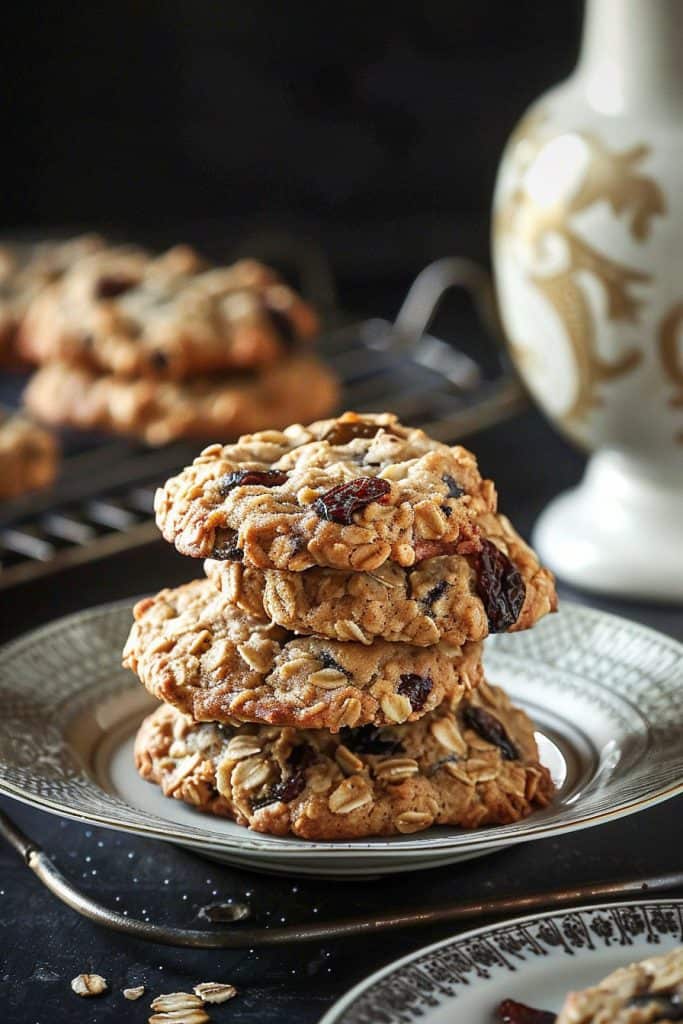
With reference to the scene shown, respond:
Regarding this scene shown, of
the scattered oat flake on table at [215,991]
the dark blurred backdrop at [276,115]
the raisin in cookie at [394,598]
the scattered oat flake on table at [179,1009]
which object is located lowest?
the scattered oat flake on table at [215,991]

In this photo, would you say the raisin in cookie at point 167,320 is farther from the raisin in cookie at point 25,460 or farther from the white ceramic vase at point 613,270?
the white ceramic vase at point 613,270

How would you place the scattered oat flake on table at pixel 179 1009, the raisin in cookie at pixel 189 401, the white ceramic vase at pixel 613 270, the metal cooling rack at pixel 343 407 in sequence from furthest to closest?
the raisin in cookie at pixel 189 401 → the metal cooling rack at pixel 343 407 → the white ceramic vase at pixel 613 270 → the scattered oat flake on table at pixel 179 1009

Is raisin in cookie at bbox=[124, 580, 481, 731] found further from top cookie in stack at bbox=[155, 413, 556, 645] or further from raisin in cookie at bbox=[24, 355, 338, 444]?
raisin in cookie at bbox=[24, 355, 338, 444]

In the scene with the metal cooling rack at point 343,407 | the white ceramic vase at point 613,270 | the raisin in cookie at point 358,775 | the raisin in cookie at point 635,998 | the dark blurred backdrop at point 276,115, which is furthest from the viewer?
the dark blurred backdrop at point 276,115

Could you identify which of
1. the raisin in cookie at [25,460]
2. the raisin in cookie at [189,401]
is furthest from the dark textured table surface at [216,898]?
the raisin in cookie at [189,401]

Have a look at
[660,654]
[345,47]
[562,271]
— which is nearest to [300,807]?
[660,654]

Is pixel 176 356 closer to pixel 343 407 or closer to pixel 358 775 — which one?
pixel 343 407

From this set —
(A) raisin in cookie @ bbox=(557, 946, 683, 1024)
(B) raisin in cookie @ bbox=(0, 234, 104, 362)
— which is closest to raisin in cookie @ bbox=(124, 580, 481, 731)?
(A) raisin in cookie @ bbox=(557, 946, 683, 1024)
